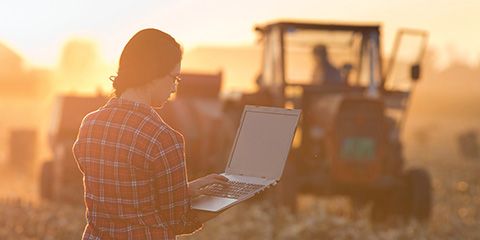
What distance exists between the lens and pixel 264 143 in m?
3.63

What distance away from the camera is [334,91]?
10.5 meters

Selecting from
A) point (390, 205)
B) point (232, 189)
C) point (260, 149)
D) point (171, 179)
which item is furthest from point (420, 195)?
point (171, 179)

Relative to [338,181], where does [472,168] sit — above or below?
below

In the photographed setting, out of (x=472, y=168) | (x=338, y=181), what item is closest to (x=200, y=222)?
(x=338, y=181)

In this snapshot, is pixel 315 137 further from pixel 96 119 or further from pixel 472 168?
pixel 472 168

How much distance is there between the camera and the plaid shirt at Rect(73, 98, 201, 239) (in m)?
2.98

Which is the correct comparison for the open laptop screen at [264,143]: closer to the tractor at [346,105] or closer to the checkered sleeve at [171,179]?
the checkered sleeve at [171,179]

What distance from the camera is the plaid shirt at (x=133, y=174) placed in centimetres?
298

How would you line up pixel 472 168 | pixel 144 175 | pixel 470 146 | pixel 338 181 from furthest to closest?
pixel 470 146, pixel 472 168, pixel 338 181, pixel 144 175

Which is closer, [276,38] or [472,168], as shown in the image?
[276,38]

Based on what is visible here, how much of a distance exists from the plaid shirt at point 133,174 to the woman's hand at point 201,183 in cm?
11

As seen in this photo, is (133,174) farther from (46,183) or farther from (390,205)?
(46,183)

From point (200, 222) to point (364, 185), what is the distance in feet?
23.4

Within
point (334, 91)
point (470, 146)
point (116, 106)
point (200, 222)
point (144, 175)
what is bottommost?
point (470, 146)
